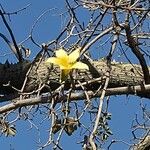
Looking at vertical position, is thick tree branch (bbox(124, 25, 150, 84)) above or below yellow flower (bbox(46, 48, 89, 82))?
above

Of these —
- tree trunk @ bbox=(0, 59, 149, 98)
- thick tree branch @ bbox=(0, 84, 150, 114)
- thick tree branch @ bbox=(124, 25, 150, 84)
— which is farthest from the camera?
tree trunk @ bbox=(0, 59, 149, 98)

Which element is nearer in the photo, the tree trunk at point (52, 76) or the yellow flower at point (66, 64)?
the yellow flower at point (66, 64)

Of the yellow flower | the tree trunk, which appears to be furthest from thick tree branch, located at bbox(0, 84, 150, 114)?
the yellow flower

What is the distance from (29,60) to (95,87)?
15.9 inches

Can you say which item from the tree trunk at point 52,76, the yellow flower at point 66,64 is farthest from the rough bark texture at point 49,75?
the yellow flower at point 66,64

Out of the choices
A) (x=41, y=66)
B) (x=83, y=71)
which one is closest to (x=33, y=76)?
(x=41, y=66)

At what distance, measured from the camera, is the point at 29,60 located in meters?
2.94

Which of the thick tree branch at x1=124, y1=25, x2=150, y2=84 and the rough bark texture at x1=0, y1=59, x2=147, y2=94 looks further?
the rough bark texture at x1=0, y1=59, x2=147, y2=94

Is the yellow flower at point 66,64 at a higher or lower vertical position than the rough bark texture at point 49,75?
lower

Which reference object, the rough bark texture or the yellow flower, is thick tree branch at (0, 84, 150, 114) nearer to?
the rough bark texture

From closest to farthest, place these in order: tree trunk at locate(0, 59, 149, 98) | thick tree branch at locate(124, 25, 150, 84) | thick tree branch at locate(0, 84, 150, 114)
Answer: thick tree branch at locate(0, 84, 150, 114)
thick tree branch at locate(124, 25, 150, 84)
tree trunk at locate(0, 59, 149, 98)

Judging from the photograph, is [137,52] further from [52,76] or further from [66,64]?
[66,64]

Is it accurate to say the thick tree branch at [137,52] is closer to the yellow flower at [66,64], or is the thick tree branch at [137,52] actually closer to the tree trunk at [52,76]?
the tree trunk at [52,76]

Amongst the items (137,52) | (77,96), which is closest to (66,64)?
(77,96)
